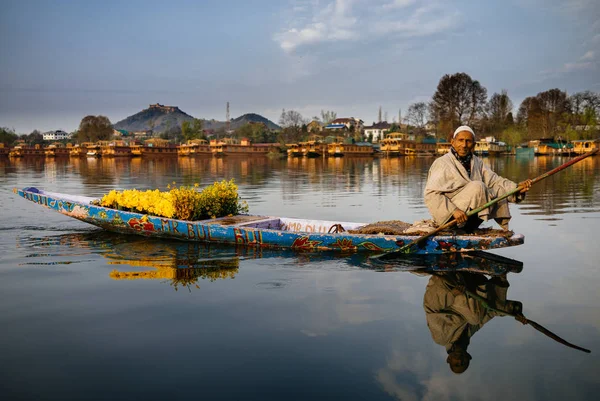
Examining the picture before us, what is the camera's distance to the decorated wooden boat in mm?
7934

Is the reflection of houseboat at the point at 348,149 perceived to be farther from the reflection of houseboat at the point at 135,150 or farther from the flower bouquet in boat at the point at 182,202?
the flower bouquet in boat at the point at 182,202

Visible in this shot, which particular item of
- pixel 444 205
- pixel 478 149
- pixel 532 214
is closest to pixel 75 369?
pixel 444 205

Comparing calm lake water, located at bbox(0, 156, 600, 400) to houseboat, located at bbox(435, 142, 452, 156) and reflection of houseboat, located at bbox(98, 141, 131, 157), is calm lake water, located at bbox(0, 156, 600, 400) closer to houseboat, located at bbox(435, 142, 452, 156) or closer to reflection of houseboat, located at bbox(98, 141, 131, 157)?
houseboat, located at bbox(435, 142, 452, 156)

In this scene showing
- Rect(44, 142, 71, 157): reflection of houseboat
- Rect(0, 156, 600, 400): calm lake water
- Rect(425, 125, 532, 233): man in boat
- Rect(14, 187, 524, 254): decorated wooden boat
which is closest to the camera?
Rect(0, 156, 600, 400): calm lake water

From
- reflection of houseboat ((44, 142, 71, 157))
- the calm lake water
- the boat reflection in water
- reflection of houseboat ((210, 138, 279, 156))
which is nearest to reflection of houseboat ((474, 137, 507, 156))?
Answer: reflection of houseboat ((210, 138, 279, 156))

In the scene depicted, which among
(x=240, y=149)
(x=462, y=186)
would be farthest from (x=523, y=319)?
(x=240, y=149)

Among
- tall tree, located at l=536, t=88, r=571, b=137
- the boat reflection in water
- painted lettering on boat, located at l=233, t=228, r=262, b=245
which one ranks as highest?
tall tree, located at l=536, t=88, r=571, b=137

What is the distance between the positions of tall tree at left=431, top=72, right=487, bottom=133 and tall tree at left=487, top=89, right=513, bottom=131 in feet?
27.3

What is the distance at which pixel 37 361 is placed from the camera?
4910 mm

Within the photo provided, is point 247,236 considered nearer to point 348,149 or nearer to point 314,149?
point 314,149

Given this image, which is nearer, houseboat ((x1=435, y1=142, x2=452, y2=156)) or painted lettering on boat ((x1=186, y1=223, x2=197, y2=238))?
painted lettering on boat ((x1=186, y1=223, x2=197, y2=238))

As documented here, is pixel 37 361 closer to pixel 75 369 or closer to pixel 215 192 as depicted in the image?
pixel 75 369

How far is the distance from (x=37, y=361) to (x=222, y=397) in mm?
1947

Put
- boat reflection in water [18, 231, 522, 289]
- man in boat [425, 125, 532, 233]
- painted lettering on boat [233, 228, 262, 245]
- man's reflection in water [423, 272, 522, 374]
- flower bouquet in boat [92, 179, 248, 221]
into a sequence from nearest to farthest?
1. man's reflection in water [423, 272, 522, 374]
2. man in boat [425, 125, 532, 233]
3. boat reflection in water [18, 231, 522, 289]
4. painted lettering on boat [233, 228, 262, 245]
5. flower bouquet in boat [92, 179, 248, 221]
